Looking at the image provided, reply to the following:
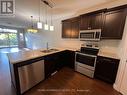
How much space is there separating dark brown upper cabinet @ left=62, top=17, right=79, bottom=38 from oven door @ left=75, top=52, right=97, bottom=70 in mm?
1006

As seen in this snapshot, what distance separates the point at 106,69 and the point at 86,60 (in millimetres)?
696

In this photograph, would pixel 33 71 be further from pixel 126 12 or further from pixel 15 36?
pixel 15 36

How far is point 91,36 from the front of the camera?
2.69 metres

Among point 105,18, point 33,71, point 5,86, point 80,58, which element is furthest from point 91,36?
point 5,86

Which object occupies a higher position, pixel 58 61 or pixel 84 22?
pixel 84 22

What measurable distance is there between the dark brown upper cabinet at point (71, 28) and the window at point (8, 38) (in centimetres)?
782

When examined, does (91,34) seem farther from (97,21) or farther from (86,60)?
(86,60)

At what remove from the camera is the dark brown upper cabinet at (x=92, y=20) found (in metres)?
2.46

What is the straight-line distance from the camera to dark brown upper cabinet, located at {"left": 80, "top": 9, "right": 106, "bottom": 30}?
246 cm

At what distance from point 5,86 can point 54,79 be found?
1462 mm

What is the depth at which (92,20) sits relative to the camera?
2682 mm

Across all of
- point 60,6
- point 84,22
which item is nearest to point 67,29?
point 84,22

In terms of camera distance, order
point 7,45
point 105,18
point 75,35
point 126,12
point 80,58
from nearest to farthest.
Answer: point 126,12, point 105,18, point 80,58, point 75,35, point 7,45

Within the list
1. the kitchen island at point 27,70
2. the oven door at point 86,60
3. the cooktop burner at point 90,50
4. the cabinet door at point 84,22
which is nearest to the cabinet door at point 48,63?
the kitchen island at point 27,70
